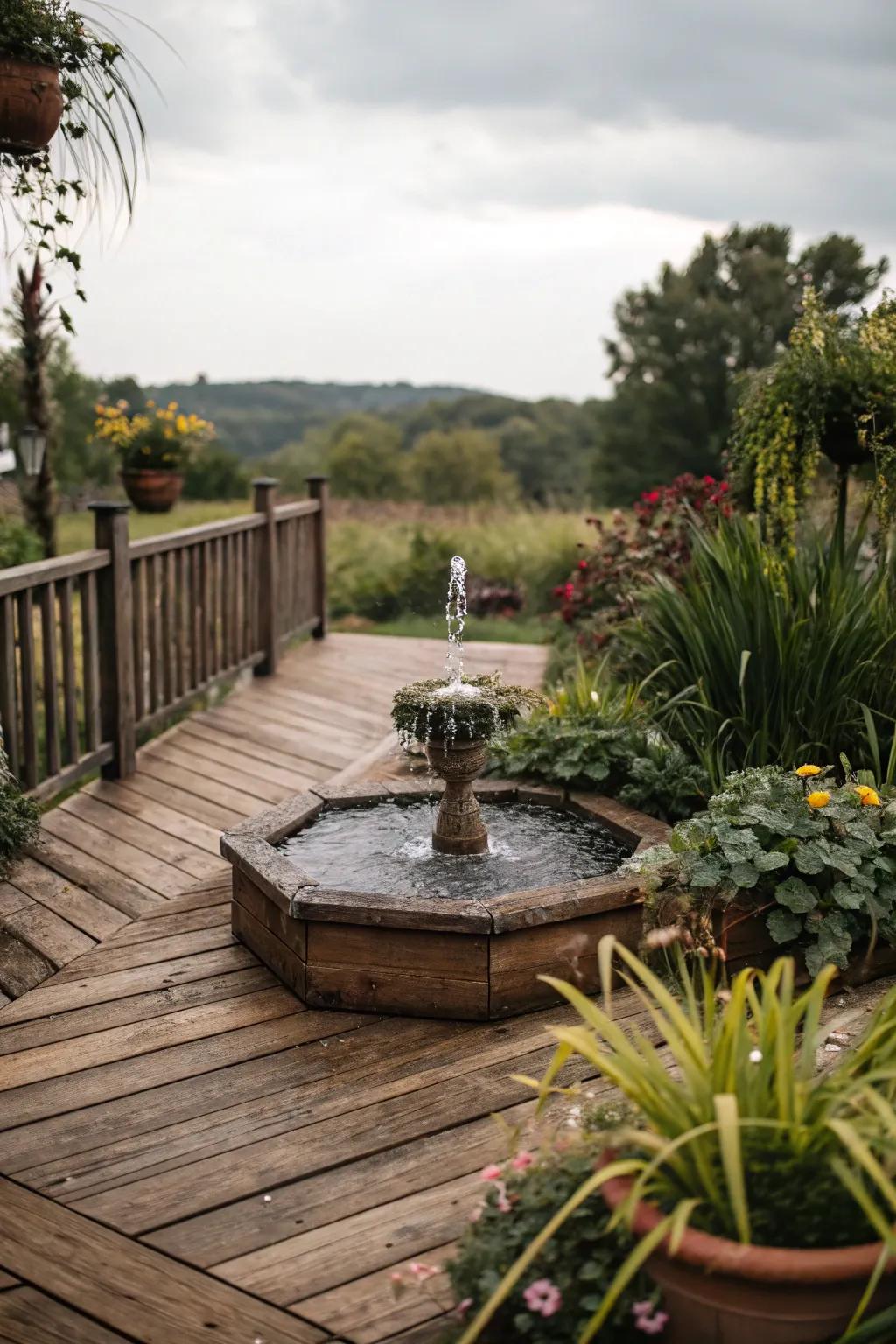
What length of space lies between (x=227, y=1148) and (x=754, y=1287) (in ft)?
4.09

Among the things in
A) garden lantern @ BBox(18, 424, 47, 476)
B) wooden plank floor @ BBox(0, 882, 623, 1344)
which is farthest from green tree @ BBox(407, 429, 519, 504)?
wooden plank floor @ BBox(0, 882, 623, 1344)

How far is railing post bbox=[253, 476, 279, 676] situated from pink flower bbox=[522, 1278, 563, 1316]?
17.5 feet

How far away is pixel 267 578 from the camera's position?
264 inches

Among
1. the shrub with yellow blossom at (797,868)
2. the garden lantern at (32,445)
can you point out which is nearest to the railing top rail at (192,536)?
the garden lantern at (32,445)

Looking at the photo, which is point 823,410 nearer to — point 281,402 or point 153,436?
point 153,436

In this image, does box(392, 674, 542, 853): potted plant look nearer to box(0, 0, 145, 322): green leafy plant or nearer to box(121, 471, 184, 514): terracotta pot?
box(0, 0, 145, 322): green leafy plant

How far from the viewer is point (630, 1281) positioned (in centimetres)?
167

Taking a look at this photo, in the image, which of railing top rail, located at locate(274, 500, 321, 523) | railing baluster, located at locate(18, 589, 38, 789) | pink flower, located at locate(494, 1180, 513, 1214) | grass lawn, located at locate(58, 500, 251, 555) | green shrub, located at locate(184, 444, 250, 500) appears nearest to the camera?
pink flower, located at locate(494, 1180, 513, 1214)

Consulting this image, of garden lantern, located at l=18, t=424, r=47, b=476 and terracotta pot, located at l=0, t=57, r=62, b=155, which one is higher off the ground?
terracotta pot, located at l=0, t=57, r=62, b=155

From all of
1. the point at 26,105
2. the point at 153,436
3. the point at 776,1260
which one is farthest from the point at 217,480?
the point at 776,1260

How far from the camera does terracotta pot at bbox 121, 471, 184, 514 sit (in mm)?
9195

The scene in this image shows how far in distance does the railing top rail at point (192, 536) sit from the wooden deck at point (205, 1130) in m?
1.56

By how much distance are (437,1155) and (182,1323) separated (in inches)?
25.4

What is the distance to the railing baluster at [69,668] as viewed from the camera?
4520 mm
